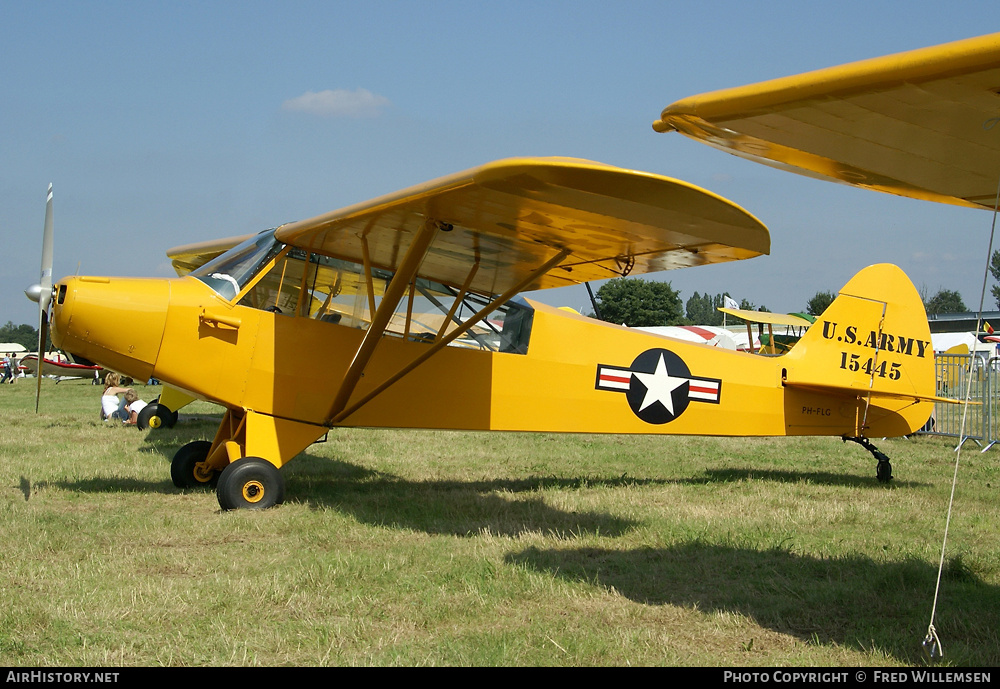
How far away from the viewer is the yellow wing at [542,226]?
4062 mm

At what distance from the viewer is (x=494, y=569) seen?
4.46 m

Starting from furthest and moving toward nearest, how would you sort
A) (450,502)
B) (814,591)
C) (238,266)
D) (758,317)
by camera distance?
1. (758,317)
2. (450,502)
3. (238,266)
4. (814,591)

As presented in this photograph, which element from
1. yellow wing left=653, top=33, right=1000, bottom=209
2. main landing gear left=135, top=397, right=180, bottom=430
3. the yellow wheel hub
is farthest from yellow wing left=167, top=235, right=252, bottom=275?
yellow wing left=653, top=33, right=1000, bottom=209

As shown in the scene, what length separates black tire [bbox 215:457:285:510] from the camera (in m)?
5.96

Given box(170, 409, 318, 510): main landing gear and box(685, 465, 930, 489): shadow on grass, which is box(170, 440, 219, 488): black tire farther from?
box(685, 465, 930, 489): shadow on grass

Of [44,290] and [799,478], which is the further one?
[799,478]

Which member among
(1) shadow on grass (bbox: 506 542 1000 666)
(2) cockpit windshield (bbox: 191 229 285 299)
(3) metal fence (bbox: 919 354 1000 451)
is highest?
(2) cockpit windshield (bbox: 191 229 285 299)

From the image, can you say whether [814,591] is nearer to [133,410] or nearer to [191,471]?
[191,471]

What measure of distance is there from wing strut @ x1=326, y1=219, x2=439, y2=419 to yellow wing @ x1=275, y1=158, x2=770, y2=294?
0.53ft

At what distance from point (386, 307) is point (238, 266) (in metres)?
1.54

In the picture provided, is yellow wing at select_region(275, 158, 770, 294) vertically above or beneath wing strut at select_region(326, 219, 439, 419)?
above

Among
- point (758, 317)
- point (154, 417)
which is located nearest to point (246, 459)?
point (154, 417)

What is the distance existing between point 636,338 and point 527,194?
345 cm

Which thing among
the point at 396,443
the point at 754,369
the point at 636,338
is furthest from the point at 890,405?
the point at 396,443
